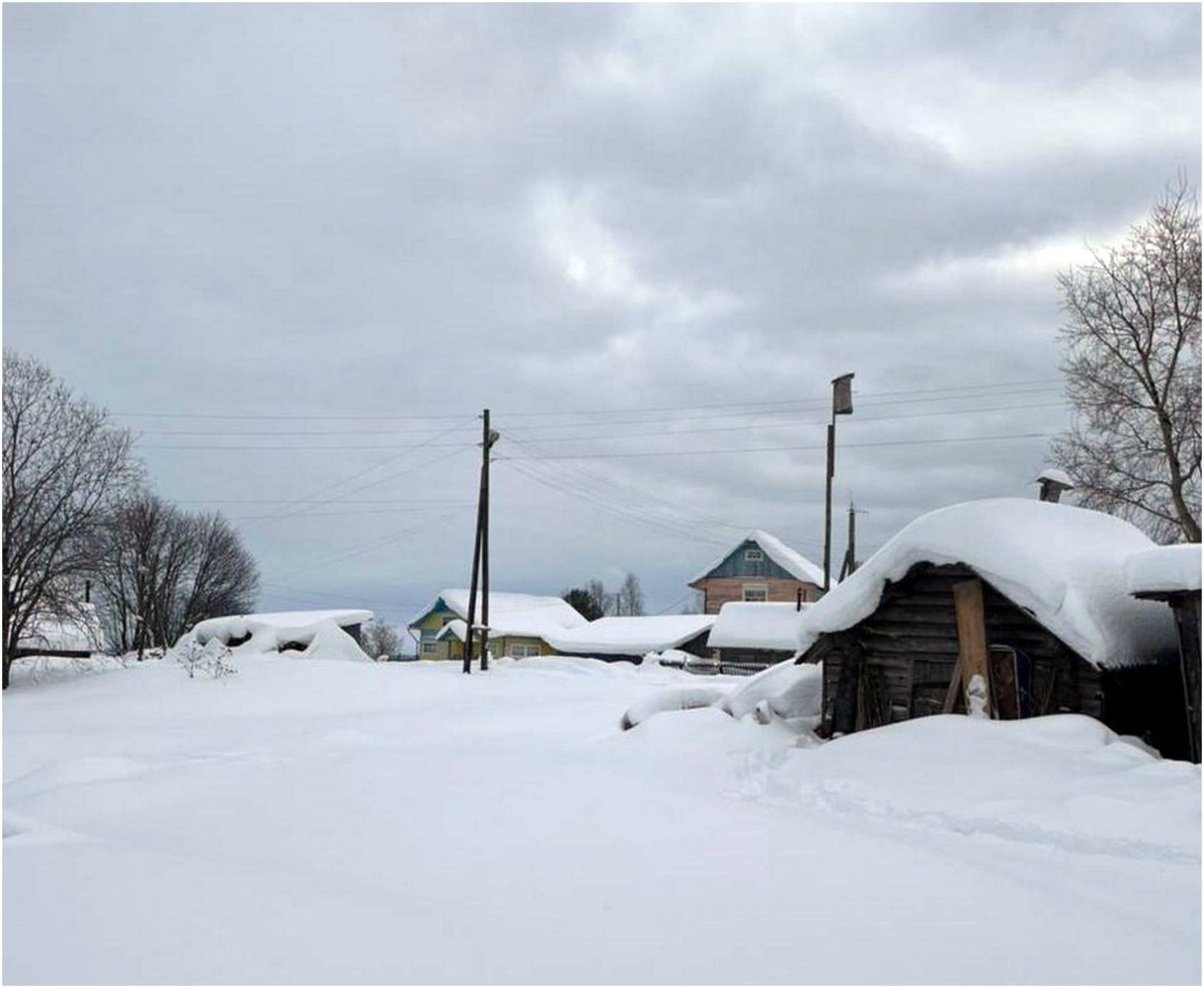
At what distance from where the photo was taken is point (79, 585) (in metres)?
31.2

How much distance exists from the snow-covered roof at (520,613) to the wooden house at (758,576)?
9.11 m

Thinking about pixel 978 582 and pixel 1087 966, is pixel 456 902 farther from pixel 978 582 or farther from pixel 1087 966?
pixel 978 582

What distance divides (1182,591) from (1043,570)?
5.83 feet

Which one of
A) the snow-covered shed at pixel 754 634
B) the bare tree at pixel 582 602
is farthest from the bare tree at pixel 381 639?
the snow-covered shed at pixel 754 634

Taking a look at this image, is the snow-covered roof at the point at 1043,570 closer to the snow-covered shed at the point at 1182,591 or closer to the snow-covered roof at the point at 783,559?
the snow-covered shed at the point at 1182,591

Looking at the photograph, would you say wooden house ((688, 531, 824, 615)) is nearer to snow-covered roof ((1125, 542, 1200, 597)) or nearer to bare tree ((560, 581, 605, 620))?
bare tree ((560, 581, 605, 620))

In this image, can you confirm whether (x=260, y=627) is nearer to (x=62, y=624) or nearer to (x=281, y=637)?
(x=281, y=637)

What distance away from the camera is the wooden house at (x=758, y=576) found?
53281 millimetres

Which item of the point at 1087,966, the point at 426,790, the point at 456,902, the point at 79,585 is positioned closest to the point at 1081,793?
the point at 1087,966

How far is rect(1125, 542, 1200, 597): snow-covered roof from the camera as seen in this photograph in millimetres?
9719

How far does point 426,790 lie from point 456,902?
4643mm

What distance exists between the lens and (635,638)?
50.8 meters

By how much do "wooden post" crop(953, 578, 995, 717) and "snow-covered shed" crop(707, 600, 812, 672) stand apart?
27914 millimetres


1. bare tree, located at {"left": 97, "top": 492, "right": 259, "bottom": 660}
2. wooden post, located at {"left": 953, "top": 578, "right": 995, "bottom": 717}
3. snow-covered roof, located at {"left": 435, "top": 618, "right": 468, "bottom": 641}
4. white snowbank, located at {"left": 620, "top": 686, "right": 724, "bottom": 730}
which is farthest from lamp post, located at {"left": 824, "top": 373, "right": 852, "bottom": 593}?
bare tree, located at {"left": 97, "top": 492, "right": 259, "bottom": 660}
